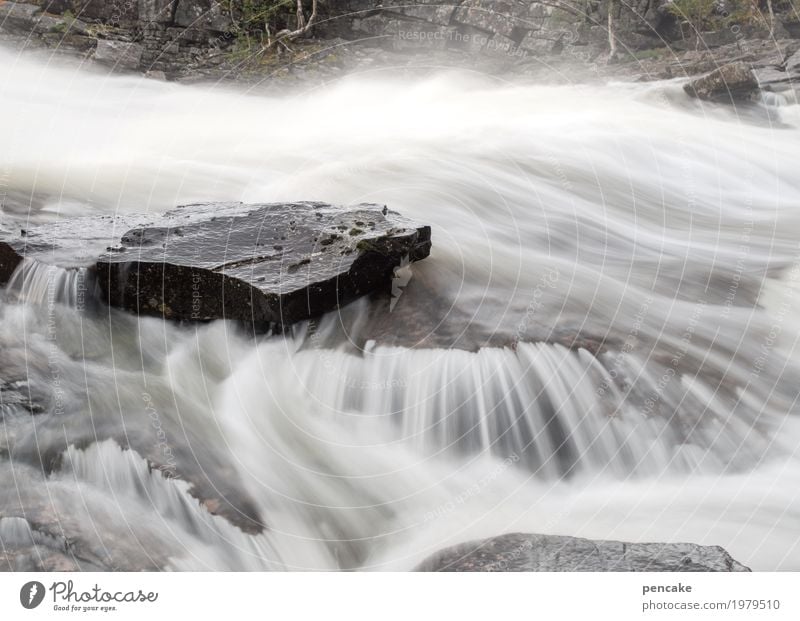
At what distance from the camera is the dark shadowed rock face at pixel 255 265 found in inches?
69.6

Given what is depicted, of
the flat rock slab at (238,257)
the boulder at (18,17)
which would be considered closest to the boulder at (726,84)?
the flat rock slab at (238,257)

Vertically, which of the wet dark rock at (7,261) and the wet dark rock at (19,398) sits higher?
the wet dark rock at (7,261)

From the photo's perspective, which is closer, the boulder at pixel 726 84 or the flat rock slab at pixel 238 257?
the flat rock slab at pixel 238 257

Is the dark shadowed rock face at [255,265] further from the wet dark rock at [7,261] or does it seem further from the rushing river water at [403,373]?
the wet dark rock at [7,261]

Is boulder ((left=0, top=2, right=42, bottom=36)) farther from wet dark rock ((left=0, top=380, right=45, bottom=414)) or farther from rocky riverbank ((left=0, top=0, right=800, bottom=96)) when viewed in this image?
wet dark rock ((left=0, top=380, right=45, bottom=414))

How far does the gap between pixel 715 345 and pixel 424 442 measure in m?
0.76

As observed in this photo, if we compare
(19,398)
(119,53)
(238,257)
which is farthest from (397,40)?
(19,398)

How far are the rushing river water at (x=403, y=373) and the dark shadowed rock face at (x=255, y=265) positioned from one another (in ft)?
0.18
